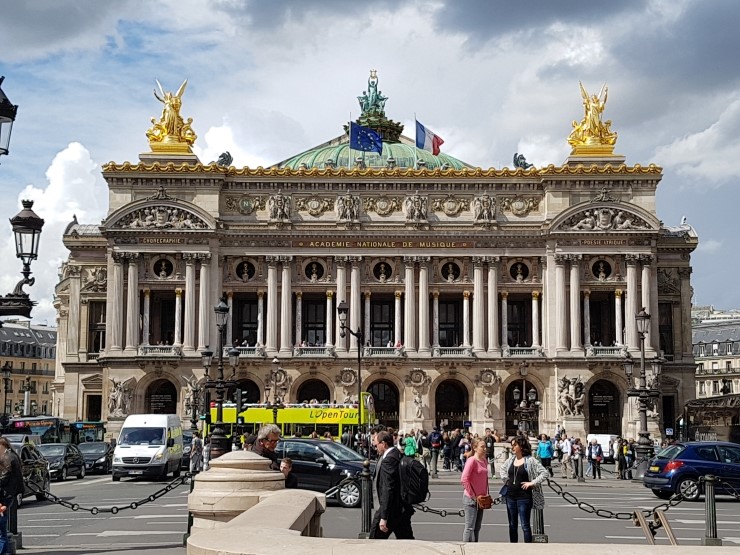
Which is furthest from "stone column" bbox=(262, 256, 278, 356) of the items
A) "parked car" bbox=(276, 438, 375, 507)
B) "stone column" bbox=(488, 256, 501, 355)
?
"parked car" bbox=(276, 438, 375, 507)

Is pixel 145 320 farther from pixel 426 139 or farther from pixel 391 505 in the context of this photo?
pixel 391 505

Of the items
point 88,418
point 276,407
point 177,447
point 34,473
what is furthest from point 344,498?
point 88,418

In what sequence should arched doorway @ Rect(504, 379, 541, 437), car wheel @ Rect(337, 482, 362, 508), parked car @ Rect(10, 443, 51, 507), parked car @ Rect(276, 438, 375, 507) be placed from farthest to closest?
arched doorway @ Rect(504, 379, 541, 437) < parked car @ Rect(10, 443, 51, 507) < parked car @ Rect(276, 438, 375, 507) < car wheel @ Rect(337, 482, 362, 508)

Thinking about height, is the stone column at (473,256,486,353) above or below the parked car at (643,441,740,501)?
above

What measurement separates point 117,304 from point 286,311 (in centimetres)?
1153

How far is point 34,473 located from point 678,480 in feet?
62.8

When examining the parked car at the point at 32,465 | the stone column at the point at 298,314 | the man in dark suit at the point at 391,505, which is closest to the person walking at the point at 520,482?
the man in dark suit at the point at 391,505

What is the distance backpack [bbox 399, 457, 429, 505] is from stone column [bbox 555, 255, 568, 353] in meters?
59.0

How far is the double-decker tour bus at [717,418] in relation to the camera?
57897 millimetres

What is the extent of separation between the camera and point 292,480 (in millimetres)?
20109

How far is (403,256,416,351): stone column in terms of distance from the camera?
7612 centimetres

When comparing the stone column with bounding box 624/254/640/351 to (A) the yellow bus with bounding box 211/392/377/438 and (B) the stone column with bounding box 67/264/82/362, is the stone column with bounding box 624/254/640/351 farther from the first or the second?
(B) the stone column with bounding box 67/264/82/362

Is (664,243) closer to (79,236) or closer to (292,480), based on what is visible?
(79,236)

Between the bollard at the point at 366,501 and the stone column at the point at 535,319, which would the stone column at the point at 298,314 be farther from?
the bollard at the point at 366,501
